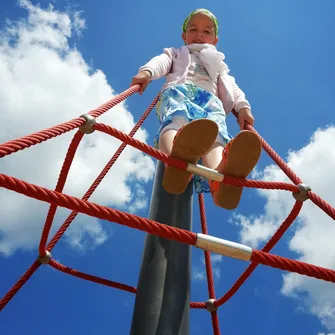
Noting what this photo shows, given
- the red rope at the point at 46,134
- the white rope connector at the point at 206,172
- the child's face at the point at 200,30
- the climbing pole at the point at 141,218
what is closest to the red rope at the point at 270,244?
the climbing pole at the point at 141,218

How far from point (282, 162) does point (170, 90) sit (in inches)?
26.1

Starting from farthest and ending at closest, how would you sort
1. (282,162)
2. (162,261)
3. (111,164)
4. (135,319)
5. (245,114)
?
(111,164)
(245,114)
(282,162)
(162,261)
(135,319)

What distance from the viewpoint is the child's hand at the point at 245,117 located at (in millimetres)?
2023

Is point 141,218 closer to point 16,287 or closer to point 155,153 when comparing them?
point 155,153

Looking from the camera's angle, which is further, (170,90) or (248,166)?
(170,90)

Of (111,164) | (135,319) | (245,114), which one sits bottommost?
(135,319)

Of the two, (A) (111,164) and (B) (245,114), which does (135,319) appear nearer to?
(A) (111,164)

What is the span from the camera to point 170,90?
1.91 metres

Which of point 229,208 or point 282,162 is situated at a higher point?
point 282,162

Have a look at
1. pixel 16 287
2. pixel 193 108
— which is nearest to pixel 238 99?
pixel 193 108

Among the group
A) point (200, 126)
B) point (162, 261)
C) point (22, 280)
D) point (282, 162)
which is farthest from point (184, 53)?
point (22, 280)

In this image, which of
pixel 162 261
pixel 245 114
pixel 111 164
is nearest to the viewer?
pixel 162 261

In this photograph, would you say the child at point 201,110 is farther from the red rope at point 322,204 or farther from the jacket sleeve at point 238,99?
the red rope at point 322,204

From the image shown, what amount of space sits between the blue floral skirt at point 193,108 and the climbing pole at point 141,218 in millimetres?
192
